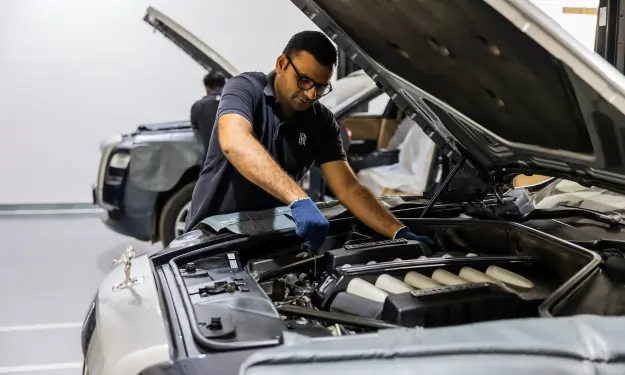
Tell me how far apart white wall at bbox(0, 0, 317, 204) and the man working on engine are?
4.53 m

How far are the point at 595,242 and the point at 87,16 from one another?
587cm

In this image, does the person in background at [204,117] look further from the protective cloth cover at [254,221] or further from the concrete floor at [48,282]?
the protective cloth cover at [254,221]

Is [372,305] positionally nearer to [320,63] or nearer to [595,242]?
[595,242]

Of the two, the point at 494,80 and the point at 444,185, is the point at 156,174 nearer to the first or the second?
the point at 444,185

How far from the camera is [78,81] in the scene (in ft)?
20.7

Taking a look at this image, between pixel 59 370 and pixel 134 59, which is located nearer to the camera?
pixel 59 370

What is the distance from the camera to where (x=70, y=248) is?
503 centimetres

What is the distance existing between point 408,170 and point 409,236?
339 centimetres

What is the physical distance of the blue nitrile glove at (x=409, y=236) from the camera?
1.87 metres

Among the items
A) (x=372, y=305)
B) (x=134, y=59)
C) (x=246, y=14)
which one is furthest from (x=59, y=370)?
(x=246, y=14)

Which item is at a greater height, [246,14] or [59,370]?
[246,14]

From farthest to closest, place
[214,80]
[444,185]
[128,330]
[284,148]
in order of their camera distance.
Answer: [214,80] < [284,148] < [444,185] < [128,330]

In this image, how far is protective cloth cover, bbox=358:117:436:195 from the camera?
4836 millimetres

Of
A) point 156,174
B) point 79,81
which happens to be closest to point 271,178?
point 156,174
